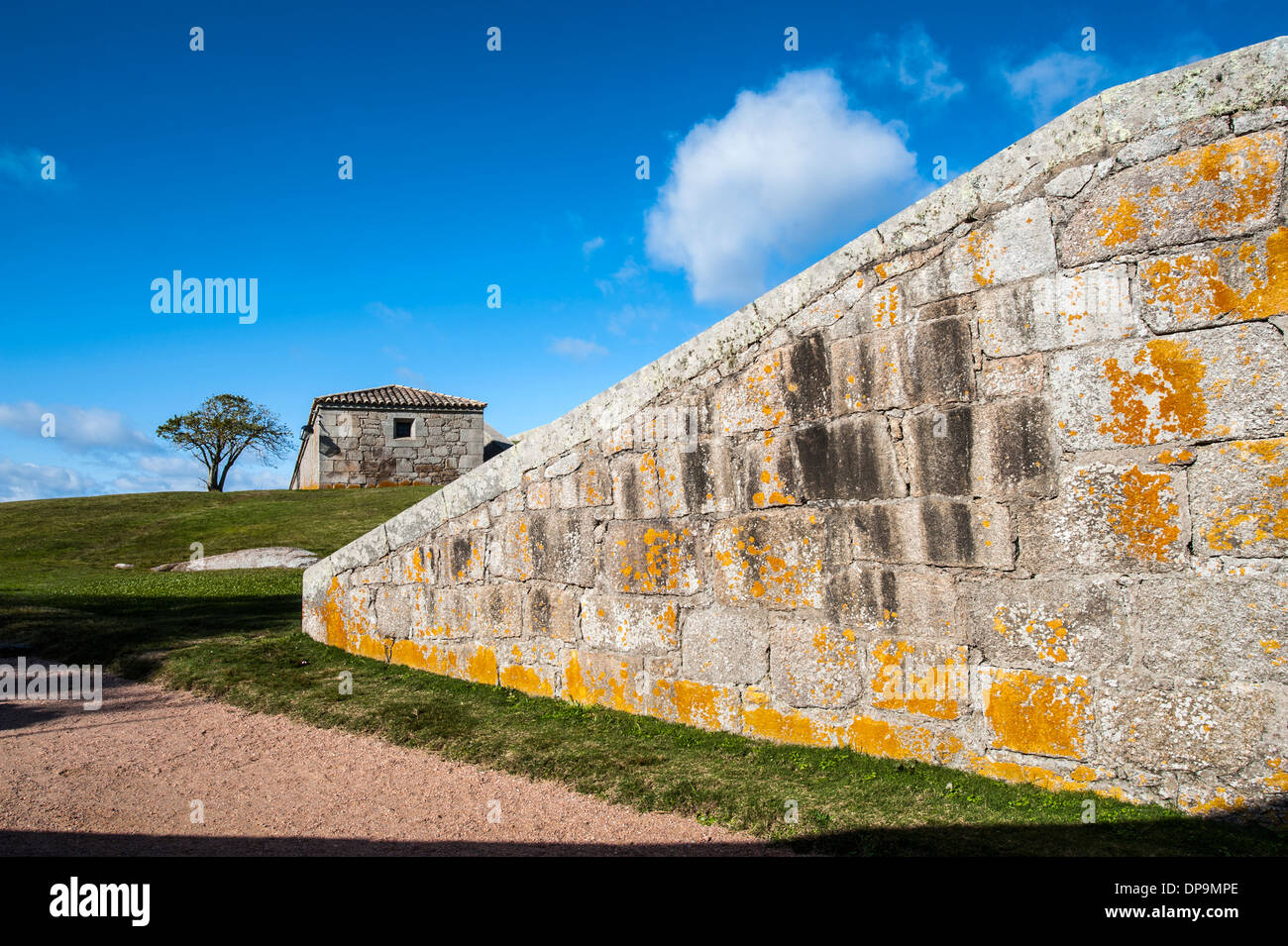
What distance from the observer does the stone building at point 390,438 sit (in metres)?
33.7

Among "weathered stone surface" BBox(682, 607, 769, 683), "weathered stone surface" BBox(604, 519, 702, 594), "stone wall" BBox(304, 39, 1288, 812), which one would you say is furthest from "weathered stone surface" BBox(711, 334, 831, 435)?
"weathered stone surface" BBox(682, 607, 769, 683)

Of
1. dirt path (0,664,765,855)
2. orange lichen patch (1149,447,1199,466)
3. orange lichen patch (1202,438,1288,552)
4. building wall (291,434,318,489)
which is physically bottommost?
dirt path (0,664,765,855)

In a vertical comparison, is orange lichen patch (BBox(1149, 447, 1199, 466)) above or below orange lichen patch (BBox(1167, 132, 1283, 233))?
below

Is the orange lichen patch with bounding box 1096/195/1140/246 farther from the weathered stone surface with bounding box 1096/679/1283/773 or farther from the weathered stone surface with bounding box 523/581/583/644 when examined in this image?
the weathered stone surface with bounding box 523/581/583/644

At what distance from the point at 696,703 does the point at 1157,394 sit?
11.3ft

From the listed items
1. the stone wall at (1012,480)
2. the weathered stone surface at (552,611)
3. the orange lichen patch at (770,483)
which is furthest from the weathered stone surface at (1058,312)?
the weathered stone surface at (552,611)

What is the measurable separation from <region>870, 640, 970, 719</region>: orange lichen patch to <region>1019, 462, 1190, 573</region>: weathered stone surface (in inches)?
29.5

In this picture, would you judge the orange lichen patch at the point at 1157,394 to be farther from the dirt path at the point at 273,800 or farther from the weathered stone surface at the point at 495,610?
the weathered stone surface at the point at 495,610

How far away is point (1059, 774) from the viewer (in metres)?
4.00

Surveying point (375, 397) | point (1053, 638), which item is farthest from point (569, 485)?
point (375, 397)

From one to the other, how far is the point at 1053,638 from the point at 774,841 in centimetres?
184

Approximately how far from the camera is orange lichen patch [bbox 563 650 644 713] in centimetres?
570
